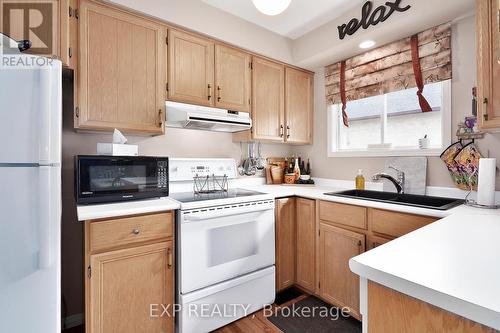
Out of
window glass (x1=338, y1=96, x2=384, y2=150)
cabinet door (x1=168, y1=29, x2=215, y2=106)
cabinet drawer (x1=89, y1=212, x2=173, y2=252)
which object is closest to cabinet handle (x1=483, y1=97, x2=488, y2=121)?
window glass (x1=338, y1=96, x2=384, y2=150)

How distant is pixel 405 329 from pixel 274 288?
1.51m

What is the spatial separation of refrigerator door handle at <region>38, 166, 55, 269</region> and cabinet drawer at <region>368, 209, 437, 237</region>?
71.7 inches

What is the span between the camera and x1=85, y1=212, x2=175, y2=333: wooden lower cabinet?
132 cm

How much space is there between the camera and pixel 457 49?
71.2 inches

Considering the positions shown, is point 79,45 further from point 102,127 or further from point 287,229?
point 287,229

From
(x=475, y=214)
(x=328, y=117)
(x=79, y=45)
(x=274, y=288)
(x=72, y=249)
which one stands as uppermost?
(x=79, y=45)

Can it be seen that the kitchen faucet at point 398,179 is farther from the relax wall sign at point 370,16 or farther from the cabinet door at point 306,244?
the relax wall sign at point 370,16

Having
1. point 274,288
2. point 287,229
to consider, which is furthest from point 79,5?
point 274,288

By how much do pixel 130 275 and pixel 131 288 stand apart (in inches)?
3.1

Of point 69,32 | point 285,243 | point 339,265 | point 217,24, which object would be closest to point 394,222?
point 339,265

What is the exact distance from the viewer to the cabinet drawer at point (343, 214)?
68.7 inches

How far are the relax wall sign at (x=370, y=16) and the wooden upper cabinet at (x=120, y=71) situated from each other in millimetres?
1541

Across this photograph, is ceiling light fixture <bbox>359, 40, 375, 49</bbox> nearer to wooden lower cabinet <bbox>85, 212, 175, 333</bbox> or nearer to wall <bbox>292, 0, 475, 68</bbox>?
wall <bbox>292, 0, 475, 68</bbox>

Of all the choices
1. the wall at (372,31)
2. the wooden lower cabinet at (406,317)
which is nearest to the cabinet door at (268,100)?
the wall at (372,31)
